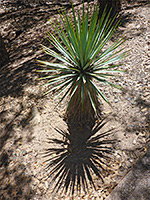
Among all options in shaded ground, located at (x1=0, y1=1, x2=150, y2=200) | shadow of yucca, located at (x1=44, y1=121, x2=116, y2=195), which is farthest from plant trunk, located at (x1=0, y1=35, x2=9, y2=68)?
shadow of yucca, located at (x1=44, y1=121, x2=116, y2=195)

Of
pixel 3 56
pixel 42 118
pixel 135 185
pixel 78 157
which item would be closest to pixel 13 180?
pixel 78 157

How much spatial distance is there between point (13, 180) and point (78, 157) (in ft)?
3.00

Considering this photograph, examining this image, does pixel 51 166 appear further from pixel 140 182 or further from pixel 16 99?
pixel 16 99

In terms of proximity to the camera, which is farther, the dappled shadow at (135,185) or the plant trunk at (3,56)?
the plant trunk at (3,56)

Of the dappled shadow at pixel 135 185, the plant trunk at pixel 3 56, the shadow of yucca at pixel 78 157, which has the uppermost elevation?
the plant trunk at pixel 3 56

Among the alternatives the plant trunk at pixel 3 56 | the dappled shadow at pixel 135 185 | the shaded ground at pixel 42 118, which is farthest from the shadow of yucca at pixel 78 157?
the plant trunk at pixel 3 56

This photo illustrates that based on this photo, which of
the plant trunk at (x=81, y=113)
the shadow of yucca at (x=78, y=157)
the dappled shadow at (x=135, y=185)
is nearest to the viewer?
the dappled shadow at (x=135, y=185)

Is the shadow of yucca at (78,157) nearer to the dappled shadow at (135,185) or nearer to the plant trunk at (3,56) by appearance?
the dappled shadow at (135,185)

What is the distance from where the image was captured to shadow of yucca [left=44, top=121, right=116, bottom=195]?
2734 mm

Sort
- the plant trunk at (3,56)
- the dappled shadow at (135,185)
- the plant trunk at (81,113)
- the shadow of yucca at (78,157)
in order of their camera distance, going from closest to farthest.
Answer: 1. the dappled shadow at (135,185)
2. the shadow of yucca at (78,157)
3. the plant trunk at (81,113)
4. the plant trunk at (3,56)

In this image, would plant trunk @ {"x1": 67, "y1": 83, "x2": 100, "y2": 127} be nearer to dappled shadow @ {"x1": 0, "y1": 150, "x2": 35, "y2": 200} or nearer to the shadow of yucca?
the shadow of yucca

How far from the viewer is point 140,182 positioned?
256cm

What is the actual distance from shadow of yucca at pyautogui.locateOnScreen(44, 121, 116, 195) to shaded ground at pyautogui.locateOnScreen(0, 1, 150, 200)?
0.08 meters

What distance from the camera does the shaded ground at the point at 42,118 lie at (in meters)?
2.80
